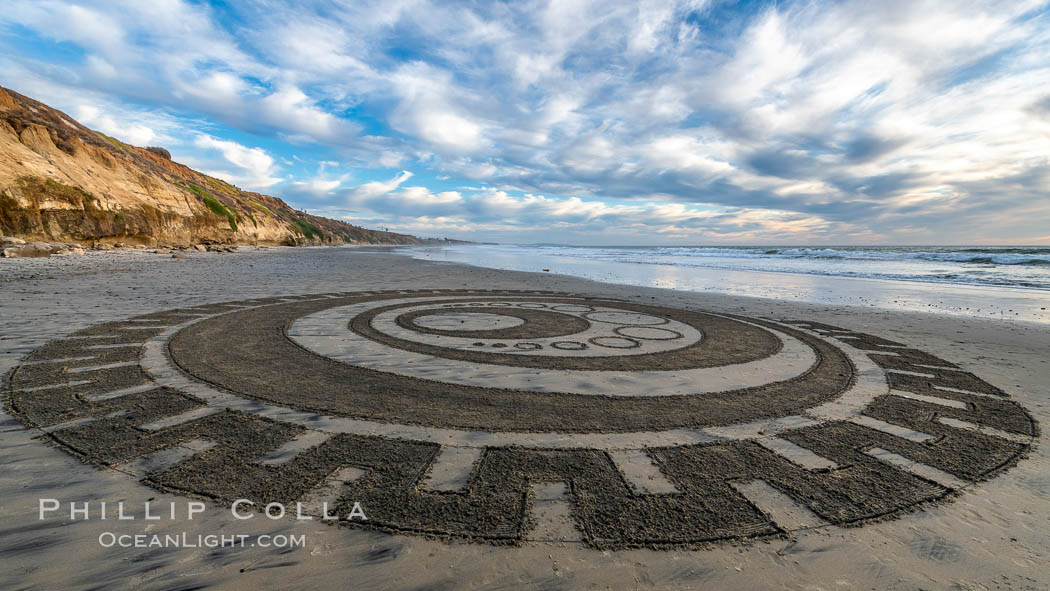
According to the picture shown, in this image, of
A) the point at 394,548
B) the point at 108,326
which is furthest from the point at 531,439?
the point at 108,326

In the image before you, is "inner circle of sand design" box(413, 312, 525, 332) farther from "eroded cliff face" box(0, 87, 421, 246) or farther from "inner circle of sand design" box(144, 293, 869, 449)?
"eroded cliff face" box(0, 87, 421, 246)

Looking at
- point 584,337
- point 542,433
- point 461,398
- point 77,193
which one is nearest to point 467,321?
point 584,337

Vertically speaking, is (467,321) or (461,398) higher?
(467,321)

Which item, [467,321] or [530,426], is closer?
[530,426]

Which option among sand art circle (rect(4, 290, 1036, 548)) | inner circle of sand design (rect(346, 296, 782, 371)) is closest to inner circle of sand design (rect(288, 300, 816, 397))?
sand art circle (rect(4, 290, 1036, 548))

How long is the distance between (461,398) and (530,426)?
3.64 ft

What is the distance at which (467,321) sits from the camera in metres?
9.94

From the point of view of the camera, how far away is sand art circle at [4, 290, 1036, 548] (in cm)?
283

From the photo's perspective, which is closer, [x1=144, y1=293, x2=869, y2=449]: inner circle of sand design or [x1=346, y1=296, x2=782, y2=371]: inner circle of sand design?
[x1=144, y1=293, x2=869, y2=449]: inner circle of sand design

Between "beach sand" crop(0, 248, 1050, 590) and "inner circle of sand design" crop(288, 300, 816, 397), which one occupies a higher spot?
"inner circle of sand design" crop(288, 300, 816, 397)

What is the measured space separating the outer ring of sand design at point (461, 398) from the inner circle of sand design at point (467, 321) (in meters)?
3.06

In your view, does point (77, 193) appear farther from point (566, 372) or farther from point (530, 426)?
point (530, 426)

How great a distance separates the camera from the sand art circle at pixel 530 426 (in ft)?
9.30

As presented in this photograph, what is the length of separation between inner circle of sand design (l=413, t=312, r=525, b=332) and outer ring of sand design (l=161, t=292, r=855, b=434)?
306cm
